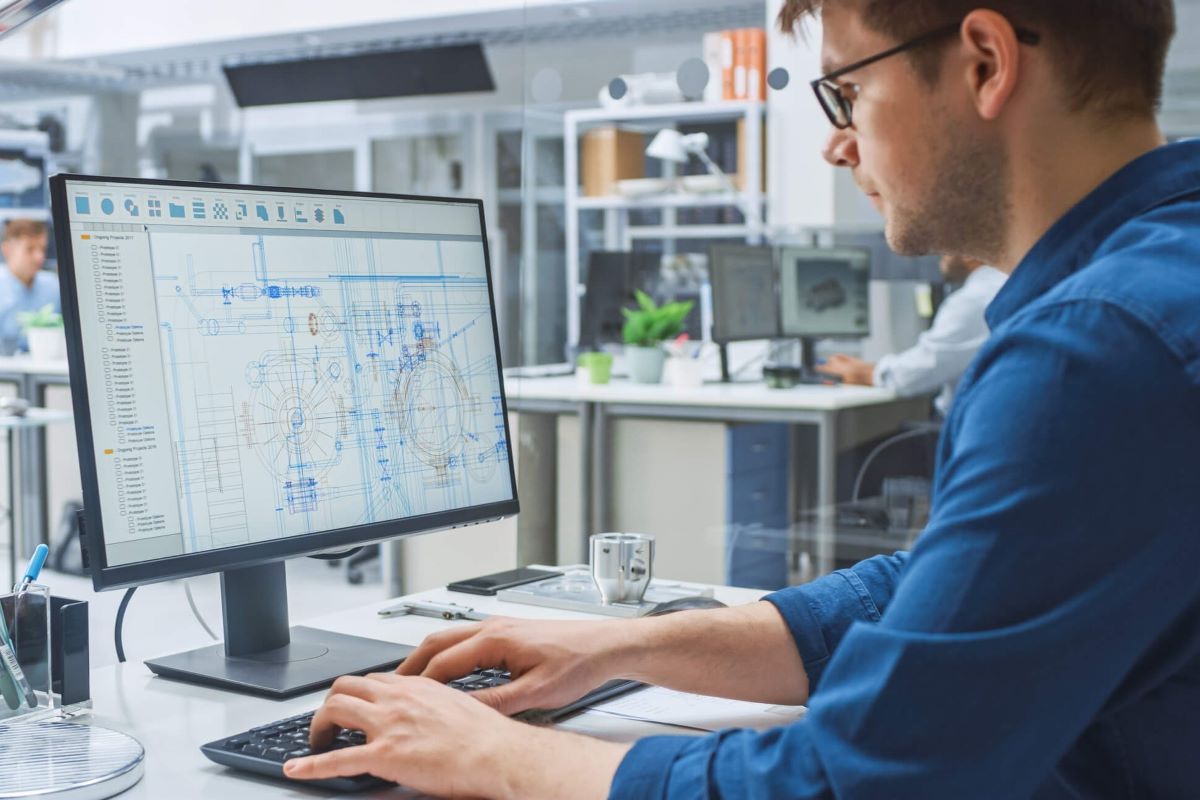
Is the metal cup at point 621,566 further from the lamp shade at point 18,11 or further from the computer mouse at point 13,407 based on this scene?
the computer mouse at point 13,407

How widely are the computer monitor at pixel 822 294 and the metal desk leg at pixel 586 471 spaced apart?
0.89 m

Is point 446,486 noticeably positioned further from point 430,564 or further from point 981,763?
point 430,564

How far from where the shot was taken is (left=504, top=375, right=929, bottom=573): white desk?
389 centimetres

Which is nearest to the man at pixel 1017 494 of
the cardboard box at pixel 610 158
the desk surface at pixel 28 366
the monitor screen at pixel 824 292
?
the monitor screen at pixel 824 292

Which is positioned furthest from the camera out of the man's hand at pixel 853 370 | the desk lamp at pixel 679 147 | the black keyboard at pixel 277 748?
the desk lamp at pixel 679 147

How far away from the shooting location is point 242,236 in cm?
121

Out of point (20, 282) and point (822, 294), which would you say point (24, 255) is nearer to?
point (20, 282)

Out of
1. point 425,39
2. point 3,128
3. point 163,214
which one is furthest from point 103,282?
point 3,128

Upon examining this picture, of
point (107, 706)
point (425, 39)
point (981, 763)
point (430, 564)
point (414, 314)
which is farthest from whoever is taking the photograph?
point (425, 39)

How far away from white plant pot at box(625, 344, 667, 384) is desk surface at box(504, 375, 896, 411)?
0.05m

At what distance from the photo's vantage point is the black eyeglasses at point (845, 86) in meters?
0.84

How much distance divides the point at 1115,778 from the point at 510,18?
6428mm

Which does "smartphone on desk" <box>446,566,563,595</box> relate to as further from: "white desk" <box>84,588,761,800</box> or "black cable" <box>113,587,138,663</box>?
"black cable" <box>113,587,138,663</box>

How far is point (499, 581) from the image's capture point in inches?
64.6
